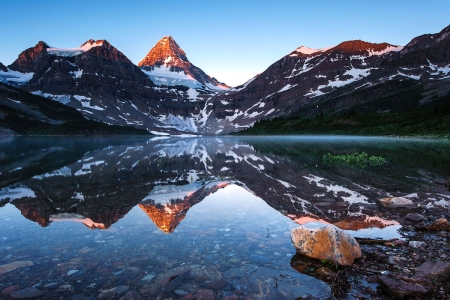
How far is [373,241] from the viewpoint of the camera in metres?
8.51

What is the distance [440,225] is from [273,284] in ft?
21.6

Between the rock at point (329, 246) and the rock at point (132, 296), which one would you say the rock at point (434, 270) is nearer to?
the rock at point (329, 246)

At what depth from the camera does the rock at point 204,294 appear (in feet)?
19.1

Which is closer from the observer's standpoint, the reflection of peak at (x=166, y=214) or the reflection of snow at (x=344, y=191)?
the reflection of peak at (x=166, y=214)

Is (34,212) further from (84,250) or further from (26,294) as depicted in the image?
(26,294)

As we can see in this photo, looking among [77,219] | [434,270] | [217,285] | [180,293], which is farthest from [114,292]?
[434,270]

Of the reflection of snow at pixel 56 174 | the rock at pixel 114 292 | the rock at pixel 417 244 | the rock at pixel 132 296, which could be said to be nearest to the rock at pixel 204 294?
the rock at pixel 132 296

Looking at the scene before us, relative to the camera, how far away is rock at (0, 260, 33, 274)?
22.0 ft

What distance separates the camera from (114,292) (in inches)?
234

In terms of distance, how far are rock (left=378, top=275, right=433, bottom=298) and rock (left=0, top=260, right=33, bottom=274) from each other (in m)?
7.72

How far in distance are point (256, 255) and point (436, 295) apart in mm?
3759

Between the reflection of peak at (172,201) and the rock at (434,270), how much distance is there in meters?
6.60

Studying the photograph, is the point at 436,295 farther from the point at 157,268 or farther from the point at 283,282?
the point at 157,268

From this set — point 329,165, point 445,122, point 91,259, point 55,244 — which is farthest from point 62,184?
point 445,122
